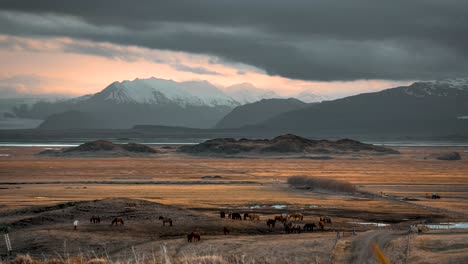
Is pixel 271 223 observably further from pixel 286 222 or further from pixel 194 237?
pixel 194 237

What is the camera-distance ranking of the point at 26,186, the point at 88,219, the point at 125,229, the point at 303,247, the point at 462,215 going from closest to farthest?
the point at 303,247 → the point at 125,229 → the point at 88,219 → the point at 462,215 → the point at 26,186

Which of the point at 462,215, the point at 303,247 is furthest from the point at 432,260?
the point at 462,215

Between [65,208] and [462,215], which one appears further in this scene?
[462,215]

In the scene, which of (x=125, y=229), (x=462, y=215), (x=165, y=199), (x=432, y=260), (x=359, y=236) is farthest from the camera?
(x=165, y=199)

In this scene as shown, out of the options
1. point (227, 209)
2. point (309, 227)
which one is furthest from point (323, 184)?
point (309, 227)

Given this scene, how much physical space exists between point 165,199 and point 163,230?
2645 cm

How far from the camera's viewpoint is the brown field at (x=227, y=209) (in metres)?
40.9

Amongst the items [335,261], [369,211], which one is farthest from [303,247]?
[369,211]

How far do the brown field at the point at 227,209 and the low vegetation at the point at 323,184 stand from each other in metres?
2.34

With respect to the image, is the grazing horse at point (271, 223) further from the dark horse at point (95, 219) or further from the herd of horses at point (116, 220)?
the dark horse at point (95, 219)

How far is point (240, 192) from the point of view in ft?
289

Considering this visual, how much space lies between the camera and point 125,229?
51.1 metres

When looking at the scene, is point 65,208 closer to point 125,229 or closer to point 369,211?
point 125,229

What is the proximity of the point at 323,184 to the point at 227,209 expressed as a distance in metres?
31.2
